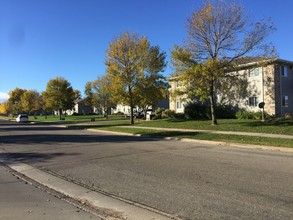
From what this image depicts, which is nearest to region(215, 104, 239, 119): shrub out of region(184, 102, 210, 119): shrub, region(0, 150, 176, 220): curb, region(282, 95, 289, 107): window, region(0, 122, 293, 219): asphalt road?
region(184, 102, 210, 119): shrub

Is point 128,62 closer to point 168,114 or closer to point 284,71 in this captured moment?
point 168,114

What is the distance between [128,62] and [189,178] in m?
27.8

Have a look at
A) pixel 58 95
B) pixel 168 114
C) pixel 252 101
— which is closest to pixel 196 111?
pixel 168 114

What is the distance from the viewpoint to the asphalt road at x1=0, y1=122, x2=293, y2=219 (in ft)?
20.2

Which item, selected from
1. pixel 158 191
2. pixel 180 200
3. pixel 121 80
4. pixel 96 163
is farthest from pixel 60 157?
pixel 121 80

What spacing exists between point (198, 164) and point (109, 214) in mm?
5434

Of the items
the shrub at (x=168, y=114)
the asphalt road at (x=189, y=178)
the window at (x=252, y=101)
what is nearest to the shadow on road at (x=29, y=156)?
the asphalt road at (x=189, y=178)

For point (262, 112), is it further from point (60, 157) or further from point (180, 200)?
point (180, 200)

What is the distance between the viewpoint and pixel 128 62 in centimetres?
3559

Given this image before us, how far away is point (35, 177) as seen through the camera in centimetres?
982

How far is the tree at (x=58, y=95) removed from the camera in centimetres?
7138

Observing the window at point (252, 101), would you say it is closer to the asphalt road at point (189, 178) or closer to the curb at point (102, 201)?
the asphalt road at point (189, 178)

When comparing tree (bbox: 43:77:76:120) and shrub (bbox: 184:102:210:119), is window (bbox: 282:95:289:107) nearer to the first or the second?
shrub (bbox: 184:102:210:119)

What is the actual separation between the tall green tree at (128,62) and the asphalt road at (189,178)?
21.1 m
